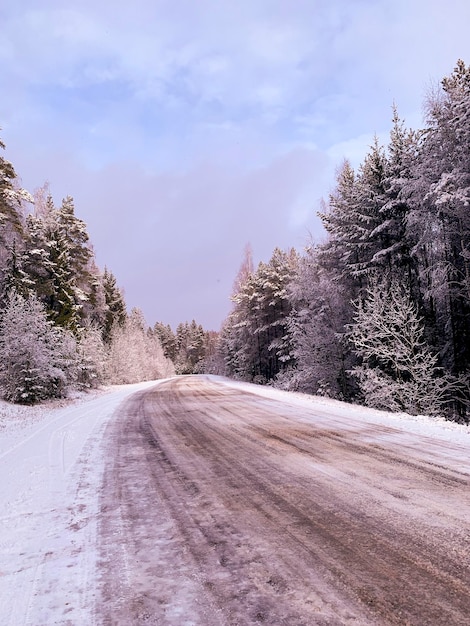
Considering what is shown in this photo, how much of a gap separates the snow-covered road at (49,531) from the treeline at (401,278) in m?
11.2

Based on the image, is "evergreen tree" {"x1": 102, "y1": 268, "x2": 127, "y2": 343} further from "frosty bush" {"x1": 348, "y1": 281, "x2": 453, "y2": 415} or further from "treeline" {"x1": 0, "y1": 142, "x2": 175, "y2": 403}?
"frosty bush" {"x1": 348, "y1": 281, "x2": 453, "y2": 415}

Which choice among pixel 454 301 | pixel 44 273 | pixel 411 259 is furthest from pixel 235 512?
pixel 44 273

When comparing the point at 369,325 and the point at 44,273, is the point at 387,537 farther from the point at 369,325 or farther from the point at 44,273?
the point at 44,273

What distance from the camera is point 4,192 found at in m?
18.6

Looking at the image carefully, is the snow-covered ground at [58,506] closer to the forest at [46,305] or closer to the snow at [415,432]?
the snow at [415,432]

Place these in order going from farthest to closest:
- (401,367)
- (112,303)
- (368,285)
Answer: (112,303)
(368,285)
(401,367)

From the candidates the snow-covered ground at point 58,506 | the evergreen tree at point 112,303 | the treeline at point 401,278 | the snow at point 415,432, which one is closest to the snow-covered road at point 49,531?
the snow-covered ground at point 58,506

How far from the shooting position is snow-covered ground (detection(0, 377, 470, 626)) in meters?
2.51

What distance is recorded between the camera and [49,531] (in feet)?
12.0

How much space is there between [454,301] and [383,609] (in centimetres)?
1577

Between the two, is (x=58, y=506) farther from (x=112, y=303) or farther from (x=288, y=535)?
(x=112, y=303)

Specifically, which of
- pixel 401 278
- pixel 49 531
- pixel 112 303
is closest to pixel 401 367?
pixel 401 278

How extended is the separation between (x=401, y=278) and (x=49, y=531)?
16389mm

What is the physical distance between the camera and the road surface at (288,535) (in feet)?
7.66
